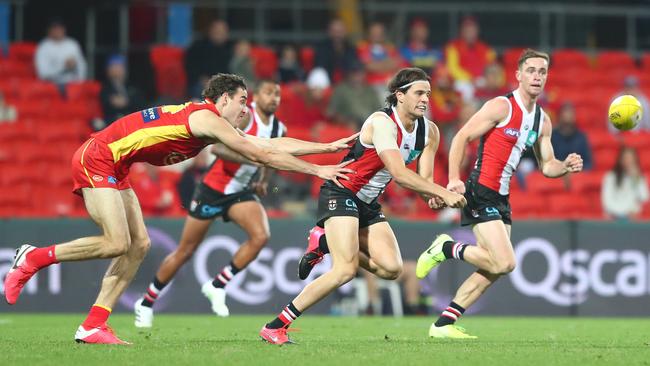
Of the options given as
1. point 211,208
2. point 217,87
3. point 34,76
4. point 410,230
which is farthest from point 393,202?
point 217,87

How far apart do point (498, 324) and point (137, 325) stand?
4565 millimetres

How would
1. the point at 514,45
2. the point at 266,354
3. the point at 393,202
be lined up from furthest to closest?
the point at 514,45
the point at 393,202
the point at 266,354

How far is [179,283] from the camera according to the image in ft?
55.0

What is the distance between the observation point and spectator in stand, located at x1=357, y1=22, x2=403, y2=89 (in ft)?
67.5

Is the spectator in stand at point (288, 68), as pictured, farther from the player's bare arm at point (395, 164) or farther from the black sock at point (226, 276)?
the player's bare arm at point (395, 164)

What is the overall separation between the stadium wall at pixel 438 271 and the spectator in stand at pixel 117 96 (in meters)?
2.84

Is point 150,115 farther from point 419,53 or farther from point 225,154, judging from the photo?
point 419,53

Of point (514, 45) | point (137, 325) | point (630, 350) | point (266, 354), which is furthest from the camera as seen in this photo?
point (514, 45)

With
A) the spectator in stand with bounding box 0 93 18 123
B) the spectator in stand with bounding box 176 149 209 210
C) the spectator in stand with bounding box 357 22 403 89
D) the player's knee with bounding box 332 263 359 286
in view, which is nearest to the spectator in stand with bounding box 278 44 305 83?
the spectator in stand with bounding box 357 22 403 89

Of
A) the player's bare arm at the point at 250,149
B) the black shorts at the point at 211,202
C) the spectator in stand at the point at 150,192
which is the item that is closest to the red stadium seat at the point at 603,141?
the spectator in stand at the point at 150,192

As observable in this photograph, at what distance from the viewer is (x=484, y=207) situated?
11.4 metres

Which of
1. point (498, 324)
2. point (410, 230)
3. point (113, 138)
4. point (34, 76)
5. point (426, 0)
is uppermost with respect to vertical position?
point (426, 0)

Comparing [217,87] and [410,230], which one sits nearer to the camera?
[217,87]

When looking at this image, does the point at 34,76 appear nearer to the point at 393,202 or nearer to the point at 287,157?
the point at 393,202
